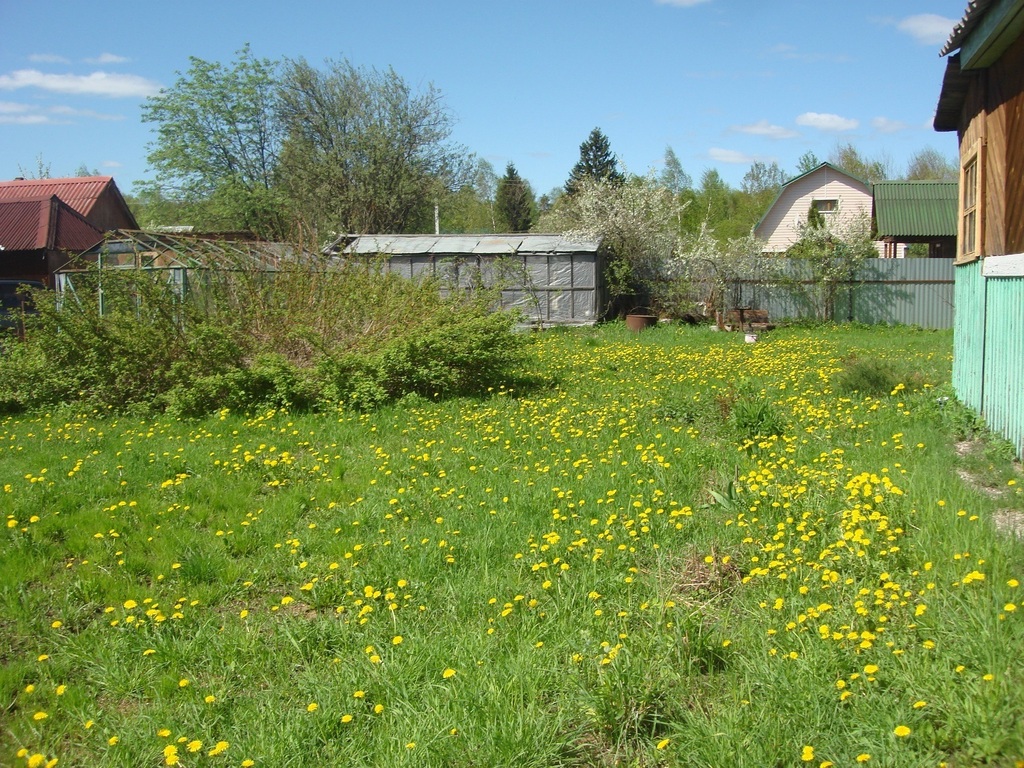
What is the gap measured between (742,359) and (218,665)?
37.1ft

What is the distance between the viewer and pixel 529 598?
4.48 meters

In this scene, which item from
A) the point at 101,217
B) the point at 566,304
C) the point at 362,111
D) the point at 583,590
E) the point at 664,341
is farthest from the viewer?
the point at 362,111

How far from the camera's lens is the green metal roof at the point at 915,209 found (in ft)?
89.6

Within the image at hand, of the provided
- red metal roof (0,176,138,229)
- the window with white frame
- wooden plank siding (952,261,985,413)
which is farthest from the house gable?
wooden plank siding (952,261,985,413)

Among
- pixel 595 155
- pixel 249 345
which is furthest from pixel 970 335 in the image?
pixel 595 155

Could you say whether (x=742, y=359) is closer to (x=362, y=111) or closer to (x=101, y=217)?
(x=362, y=111)

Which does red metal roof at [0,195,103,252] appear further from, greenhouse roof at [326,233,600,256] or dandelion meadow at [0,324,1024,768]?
dandelion meadow at [0,324,1024,768]

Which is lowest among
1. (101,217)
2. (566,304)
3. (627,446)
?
(627,446)

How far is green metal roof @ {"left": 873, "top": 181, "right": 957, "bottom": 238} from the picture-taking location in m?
27.3

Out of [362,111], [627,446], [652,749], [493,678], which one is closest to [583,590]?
[493,678]

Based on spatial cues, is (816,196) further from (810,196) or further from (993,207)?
(993,207)

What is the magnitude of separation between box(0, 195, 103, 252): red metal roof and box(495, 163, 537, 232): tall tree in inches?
1302

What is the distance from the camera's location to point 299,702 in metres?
3.65

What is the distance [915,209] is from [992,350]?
2304 centimetres
